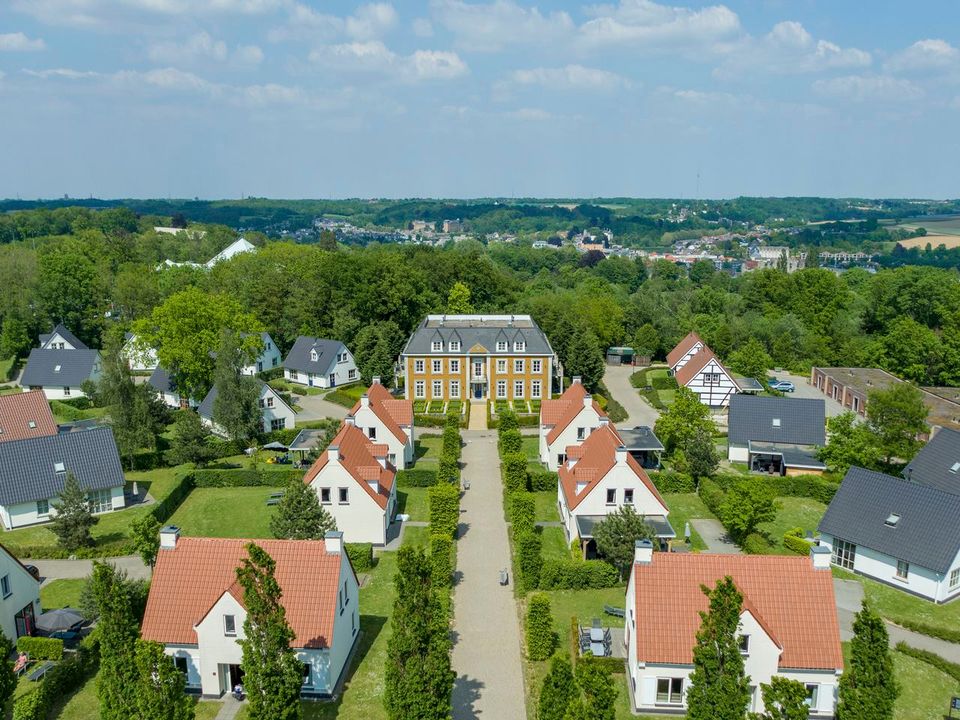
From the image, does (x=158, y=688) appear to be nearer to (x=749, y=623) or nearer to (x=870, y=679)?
(x=749, y=623)

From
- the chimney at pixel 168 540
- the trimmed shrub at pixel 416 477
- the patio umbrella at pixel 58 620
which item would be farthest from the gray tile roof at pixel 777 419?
the patio umbrella at pixel 58 620

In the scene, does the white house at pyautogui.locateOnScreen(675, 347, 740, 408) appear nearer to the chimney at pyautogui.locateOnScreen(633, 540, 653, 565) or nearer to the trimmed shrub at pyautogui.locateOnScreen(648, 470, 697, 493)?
the trimmed shrub at pyautogui.locateOnScreen(648, 470, 697, 493)

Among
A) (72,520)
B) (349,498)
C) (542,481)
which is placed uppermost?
(349,498)

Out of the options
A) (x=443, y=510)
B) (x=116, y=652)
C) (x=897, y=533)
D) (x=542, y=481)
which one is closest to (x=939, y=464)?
(x=897, y=533)

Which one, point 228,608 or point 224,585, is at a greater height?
point 224,585

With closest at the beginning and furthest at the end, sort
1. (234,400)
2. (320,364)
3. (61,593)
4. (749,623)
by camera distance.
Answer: (749,623) → (61,593) → (234,400) → (320,364)

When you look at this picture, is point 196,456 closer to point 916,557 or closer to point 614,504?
point 614,504
